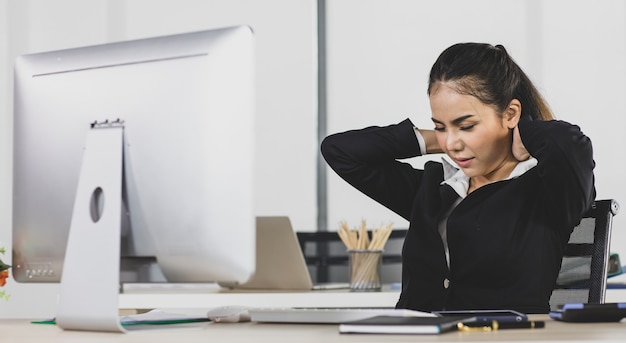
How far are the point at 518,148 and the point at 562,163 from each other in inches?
7.3

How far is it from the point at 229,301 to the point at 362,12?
1.80 m

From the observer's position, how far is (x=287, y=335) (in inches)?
53.3

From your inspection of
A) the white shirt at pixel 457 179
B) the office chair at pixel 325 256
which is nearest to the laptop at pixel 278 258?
the white shirt at pixel 457 179

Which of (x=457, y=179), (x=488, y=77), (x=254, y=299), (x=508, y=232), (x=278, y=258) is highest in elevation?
(x=488, y=77)

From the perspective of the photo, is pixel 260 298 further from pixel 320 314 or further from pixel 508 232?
pixel 320 314

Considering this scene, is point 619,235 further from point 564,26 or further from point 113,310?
point 113,310

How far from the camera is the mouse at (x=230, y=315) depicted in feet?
5.38

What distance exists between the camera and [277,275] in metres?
2.93

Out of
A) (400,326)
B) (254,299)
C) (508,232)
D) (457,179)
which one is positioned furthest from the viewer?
(254,299)

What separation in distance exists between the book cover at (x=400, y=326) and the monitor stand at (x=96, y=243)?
1.21 feet

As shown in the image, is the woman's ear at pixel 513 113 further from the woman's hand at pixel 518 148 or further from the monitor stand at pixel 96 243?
the monitor stand at pixel 96 243

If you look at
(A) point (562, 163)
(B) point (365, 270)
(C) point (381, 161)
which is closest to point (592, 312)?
A: (A) point (562, 163)

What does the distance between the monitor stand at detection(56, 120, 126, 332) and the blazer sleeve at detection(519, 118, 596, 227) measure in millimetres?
883

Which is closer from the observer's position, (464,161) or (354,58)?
(464,161)
